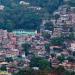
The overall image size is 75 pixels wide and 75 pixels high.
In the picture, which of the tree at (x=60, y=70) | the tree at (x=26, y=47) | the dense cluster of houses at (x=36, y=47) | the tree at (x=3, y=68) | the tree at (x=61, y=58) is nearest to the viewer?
the tree at (x=60, y=70)

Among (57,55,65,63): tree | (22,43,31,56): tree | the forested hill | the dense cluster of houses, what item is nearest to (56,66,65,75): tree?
the dense cluster of houses

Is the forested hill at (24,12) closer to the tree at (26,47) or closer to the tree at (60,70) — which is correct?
the tree at (26,47)

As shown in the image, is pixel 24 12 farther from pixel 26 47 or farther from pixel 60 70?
pixel 60 70

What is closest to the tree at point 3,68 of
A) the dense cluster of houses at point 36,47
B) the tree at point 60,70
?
the dense cluster of houses at point 36,47

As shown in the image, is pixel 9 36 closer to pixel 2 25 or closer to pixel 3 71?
pixel 2 25

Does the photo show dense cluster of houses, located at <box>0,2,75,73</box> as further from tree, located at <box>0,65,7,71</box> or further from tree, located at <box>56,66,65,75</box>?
tree, located at <box>56,66,65,75</box>

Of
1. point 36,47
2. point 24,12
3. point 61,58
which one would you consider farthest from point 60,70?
point 24,12

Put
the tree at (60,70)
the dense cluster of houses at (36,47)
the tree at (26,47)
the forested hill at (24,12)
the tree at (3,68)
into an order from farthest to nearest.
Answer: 1. the forested hill at (24,12)
2. the tree at (26,47)
3. the dense cluster of houses at (36,47)
4. the tree at (3,68)
5. the tree at (60,70)

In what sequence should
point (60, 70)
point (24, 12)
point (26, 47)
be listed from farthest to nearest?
point (24, 12)
point (26, 47)
point (60, 70)
